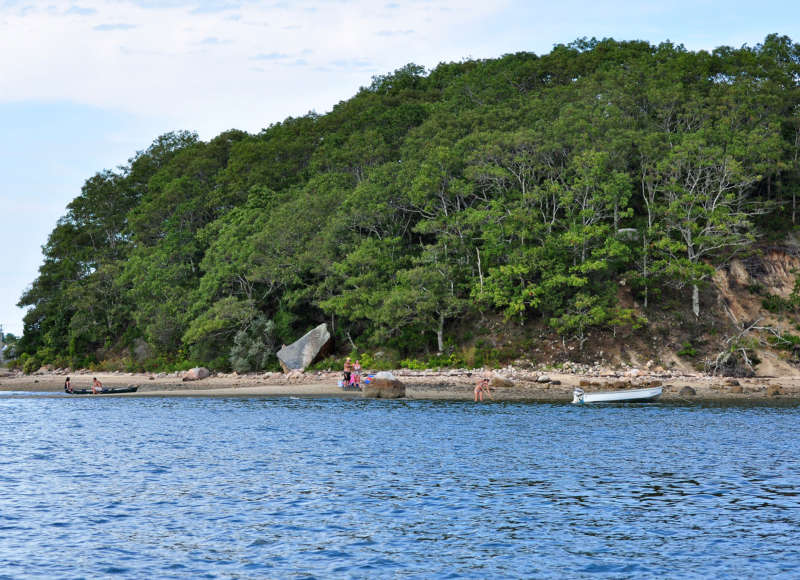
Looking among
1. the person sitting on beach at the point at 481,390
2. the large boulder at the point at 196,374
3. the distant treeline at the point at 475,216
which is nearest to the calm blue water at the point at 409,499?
the person sitting on beach at the point at 481,390

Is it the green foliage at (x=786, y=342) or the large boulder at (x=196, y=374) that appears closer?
the green foliage at (x=786, y=342)

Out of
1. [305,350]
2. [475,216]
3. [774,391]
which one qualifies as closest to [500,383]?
[475,216]

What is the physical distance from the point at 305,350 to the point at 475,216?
782 inches

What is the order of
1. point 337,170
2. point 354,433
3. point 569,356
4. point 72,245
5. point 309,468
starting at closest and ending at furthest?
point 309,468 < point 354,433 < point 569,356 < point 337,170 < point 72,245

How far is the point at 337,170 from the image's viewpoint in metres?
88.3

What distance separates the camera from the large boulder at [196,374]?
7181cm

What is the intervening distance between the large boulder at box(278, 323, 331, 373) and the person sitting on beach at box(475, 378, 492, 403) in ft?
72.0

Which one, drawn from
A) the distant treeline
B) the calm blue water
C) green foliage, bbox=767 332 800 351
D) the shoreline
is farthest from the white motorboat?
green foliage, bbox=767 332 800 351

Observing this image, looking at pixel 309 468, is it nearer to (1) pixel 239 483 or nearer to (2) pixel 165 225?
(1) pixel 239 483

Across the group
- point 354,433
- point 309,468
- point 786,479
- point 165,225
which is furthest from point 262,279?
point 786,479

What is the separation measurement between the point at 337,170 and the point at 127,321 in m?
33.1

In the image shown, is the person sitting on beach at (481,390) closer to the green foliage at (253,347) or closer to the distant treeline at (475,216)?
the distant treeline at (475,216)

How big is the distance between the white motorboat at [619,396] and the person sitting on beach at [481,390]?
5.92 m

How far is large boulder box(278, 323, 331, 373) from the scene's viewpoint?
68.1 meters
